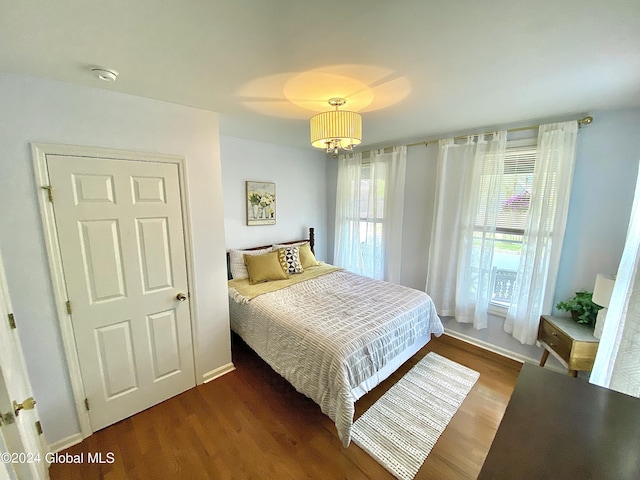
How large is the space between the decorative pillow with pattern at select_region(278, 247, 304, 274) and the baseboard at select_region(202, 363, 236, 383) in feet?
3.94

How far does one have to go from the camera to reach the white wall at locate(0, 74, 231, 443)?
1.41 m


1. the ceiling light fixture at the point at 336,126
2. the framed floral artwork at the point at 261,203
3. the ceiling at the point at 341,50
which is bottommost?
the framed floral artwork at the point at 261,203

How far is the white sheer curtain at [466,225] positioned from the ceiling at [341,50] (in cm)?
71

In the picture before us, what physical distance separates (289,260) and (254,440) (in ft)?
6.17

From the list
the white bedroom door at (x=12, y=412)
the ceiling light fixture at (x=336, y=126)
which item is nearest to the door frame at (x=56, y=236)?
the white bedroom door at (x=12, y=412)

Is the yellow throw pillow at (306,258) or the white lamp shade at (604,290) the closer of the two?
the white lamp shade at (604,290)

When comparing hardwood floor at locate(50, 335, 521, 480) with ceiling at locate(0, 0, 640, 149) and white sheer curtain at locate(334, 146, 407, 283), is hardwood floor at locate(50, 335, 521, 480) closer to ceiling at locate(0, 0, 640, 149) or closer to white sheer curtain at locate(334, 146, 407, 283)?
white sheer curtain at locate(334, 146, 407, 283)

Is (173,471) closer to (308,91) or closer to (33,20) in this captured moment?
(33,20)

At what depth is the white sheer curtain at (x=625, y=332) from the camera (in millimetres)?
1262

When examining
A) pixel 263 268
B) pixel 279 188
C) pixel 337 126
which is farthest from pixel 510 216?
pixel 279 188

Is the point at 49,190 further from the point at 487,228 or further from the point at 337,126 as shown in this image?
the point at 487,228

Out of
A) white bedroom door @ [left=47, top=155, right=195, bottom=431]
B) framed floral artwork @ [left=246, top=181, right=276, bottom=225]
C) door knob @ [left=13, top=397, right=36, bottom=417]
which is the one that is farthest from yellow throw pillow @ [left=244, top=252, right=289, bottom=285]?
door knob @ [left=13, top=397, right=36, bottom=417]

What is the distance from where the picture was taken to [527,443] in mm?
814

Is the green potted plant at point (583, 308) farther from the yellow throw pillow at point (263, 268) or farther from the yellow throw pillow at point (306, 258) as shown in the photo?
the yellow throw pillow at point (263, 268)
